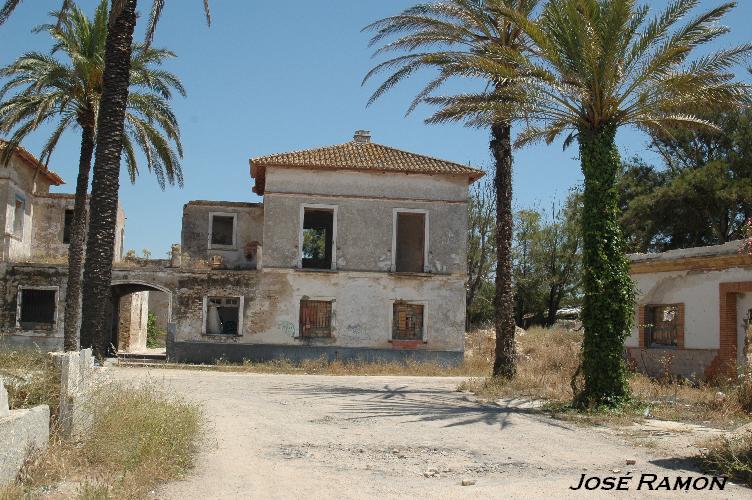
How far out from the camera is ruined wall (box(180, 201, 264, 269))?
3266 centimetres

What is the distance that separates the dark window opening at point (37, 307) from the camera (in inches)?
1232

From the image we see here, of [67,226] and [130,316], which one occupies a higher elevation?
[67,226]

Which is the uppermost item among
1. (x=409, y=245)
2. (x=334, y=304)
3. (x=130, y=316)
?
(x=409, y=245)

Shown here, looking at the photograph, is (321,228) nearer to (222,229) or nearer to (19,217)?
(222,229)

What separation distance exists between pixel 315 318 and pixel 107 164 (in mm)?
15768

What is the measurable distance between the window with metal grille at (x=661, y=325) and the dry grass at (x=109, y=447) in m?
16.2

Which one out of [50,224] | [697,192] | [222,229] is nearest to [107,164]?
[222,229]

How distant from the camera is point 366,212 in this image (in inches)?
1238

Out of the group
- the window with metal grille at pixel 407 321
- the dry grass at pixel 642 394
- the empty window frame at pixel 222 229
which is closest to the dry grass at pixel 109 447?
the dry grass at pixel 642 394

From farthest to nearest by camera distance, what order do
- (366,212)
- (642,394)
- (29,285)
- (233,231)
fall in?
1. (233,231)
2. (366,212)
3. (29,285)
4. (642,394)

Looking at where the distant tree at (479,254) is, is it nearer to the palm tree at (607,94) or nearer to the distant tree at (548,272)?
the distant tree at (548,272)

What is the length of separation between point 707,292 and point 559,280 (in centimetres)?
2474

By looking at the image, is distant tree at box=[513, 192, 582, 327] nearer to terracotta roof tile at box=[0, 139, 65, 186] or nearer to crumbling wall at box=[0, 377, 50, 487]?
terracotta roof tile at box=[0, 139, 65, 186]

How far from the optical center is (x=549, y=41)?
52.5 feet
